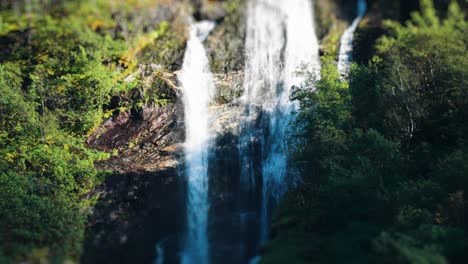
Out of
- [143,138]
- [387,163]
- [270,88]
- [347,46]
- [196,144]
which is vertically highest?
[347,46]

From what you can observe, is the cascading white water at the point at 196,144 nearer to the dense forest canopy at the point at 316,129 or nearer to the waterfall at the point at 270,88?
the dense forest canopy at the point at 316,129

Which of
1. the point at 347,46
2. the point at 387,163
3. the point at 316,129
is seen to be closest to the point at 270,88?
the point at 347,46

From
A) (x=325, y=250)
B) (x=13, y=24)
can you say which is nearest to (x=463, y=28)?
(x=325, y=250)

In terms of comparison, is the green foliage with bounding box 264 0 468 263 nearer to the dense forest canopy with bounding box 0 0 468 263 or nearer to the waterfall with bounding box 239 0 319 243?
the dense forest canopy with bounding box 0 0 468 263

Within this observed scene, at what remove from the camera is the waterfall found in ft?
82.2

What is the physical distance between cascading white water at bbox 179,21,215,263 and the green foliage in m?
4.39

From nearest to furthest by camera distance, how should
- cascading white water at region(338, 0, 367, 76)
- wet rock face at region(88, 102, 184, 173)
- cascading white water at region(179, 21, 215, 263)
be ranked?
cascading white water at region(179, 21, 215, 263)
wet rock face at region(88, 102, 184, 173)
cascading white water at region(338, 0, 367, 76)

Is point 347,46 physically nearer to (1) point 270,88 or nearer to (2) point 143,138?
(1) point 270,88

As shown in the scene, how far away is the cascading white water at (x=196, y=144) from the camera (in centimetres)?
2364

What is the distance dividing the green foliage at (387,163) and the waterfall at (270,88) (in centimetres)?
257

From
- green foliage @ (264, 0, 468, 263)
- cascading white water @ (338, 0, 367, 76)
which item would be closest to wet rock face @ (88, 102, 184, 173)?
green foliage @ (264, 0, 468, 263)

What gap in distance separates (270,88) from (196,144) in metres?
5.22

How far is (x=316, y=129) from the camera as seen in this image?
67.9 ft

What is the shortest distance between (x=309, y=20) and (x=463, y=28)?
10.2 meters
